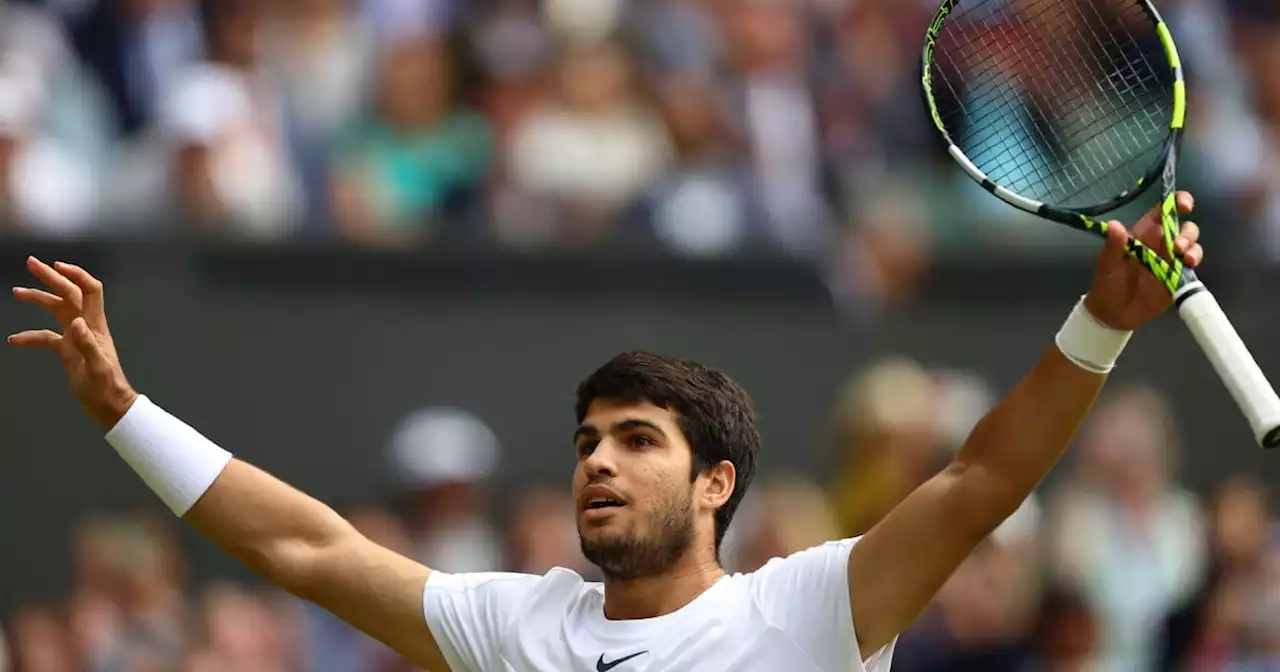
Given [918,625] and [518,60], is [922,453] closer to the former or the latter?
[918,625]

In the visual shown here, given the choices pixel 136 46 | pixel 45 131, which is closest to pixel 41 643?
pixel 45 131

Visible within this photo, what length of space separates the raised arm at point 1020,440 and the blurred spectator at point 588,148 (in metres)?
4.86

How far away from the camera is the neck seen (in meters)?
4.42

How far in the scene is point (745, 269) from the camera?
29.2 ft

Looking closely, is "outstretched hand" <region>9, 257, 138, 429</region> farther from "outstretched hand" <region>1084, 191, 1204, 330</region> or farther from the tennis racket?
"outstretched hand" <region>1084, 191, 1204, 330</region>

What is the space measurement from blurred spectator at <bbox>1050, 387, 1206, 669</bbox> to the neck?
369cm

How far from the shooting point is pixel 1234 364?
3951 mm

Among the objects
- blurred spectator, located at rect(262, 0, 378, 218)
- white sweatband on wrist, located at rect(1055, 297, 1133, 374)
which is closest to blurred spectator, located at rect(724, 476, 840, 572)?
blurred spectator, located at rect(262, 0, 378, 218)

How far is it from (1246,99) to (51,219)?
544 centimetres

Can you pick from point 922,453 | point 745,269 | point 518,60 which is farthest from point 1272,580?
point 518,60

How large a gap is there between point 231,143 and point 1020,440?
533 centimetres

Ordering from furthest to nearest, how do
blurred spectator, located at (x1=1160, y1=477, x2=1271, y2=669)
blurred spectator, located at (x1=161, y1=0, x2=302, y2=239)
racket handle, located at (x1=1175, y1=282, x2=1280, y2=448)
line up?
1. blurred spectator, located at (x1=161, y1=0, x2=302, y2=239)
2. blurred spectator, located at (x1=1160, y1=477, x2=1271, y2=669)
3. racket handle, located at (x1=1175, y1=282, x2=1280, y2=448)

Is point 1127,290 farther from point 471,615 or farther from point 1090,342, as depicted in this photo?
point 471,615

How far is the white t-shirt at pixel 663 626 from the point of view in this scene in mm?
4195
